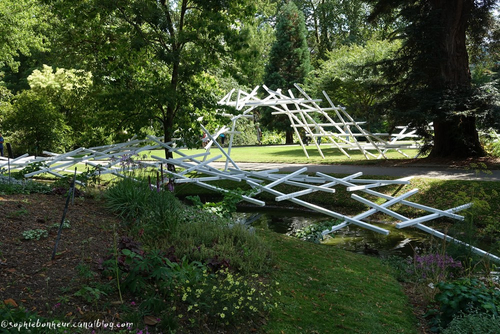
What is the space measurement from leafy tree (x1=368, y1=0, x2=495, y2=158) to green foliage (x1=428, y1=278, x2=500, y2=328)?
1189 centimetres

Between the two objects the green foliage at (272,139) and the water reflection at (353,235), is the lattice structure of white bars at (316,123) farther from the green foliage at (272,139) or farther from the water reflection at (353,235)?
the green foliage at (272,139)

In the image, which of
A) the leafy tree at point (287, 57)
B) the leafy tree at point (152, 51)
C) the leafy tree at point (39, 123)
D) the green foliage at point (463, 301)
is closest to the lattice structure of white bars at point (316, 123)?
the leafy tree at point (152, 51)

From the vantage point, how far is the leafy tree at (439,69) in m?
16.3

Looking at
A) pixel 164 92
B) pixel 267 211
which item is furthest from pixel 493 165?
pixel 164 92

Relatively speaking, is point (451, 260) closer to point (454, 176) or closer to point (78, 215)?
point (78, 215)

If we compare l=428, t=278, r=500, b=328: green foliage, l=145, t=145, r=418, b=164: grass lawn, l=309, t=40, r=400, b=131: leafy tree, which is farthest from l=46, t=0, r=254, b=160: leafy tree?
l=309, t=40, r=400, b=131: leafy tree

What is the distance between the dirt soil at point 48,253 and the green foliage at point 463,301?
3852 mm

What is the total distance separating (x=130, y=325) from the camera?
11.5ft

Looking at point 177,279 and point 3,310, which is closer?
point 3,310

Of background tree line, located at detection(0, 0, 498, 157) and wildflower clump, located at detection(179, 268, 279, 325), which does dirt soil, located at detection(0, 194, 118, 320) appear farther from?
background tree line, located at detection(0, 0, 498, 157)

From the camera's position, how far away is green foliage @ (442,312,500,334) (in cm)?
434

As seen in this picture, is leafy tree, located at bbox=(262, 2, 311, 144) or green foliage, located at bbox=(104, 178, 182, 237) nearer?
green foliage, located at bbox=(104, 178, 182, 237)

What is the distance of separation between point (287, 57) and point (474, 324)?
35.4 meters

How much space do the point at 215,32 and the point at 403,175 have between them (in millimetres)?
7639
